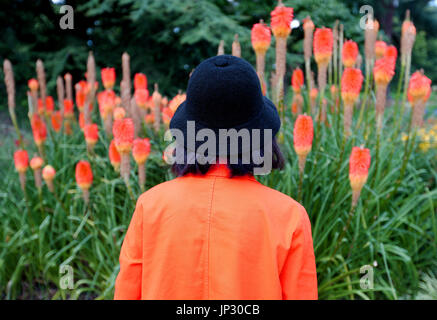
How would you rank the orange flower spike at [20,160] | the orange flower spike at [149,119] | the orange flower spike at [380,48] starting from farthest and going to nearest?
the orange flower spike at [149,119]
the orange flower spike at [380,48]
the orange flower spike at [20,160]

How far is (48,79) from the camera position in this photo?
6.43 m

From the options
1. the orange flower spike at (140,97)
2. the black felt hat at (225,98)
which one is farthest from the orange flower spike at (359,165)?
the orange flower spike at (140,97)

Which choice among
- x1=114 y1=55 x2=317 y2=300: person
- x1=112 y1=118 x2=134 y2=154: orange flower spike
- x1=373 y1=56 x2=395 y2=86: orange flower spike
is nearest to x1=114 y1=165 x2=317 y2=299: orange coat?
x1=114 y1=55 x2=317 y2=300: person

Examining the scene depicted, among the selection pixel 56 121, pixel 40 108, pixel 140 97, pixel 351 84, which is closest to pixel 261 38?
pixel 351 84

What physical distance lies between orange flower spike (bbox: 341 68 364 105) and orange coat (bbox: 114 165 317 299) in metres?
1.15

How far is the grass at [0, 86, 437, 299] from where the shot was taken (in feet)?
8.00

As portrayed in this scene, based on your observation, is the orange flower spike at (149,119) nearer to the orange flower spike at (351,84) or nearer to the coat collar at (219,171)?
the orange flower spike at (351,84)

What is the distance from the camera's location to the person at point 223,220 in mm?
1227

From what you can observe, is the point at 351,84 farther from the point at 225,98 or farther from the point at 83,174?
the point at 83,174

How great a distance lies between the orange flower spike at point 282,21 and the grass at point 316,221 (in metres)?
0.65
